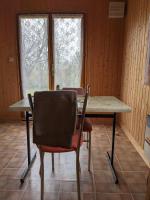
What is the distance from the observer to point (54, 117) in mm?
1227

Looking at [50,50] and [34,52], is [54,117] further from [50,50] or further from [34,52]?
[34,52]

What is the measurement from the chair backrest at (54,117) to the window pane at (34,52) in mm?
2445

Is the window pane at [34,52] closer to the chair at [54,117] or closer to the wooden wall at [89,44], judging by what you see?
the wooden wall at [89,44]

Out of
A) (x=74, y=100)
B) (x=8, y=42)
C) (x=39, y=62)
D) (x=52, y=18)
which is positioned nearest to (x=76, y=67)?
(x=39, y=62)

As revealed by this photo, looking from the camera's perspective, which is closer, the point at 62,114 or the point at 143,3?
the point at 62,114

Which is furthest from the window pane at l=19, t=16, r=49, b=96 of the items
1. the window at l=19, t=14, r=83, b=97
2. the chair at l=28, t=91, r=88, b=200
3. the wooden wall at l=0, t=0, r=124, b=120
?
the chair at l=28, t=91, r=88, b=200

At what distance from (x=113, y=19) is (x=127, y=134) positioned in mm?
2250

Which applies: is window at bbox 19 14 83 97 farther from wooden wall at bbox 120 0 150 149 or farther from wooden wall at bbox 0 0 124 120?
wooden wall at bbox 120 0 150 149

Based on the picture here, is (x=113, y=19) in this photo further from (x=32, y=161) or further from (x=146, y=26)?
(x=32, y=161)

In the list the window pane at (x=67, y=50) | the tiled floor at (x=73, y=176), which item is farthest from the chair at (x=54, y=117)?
the window pane at (x=67, y=50)

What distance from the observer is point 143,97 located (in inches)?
89.5

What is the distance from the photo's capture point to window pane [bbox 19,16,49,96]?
11.2 feet

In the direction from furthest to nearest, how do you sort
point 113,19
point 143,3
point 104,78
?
1. point 104,78
2. point 113,19
3. point 143,3

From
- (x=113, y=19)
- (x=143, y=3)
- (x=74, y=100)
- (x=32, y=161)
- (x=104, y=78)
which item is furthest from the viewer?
(x=104, y=78)
